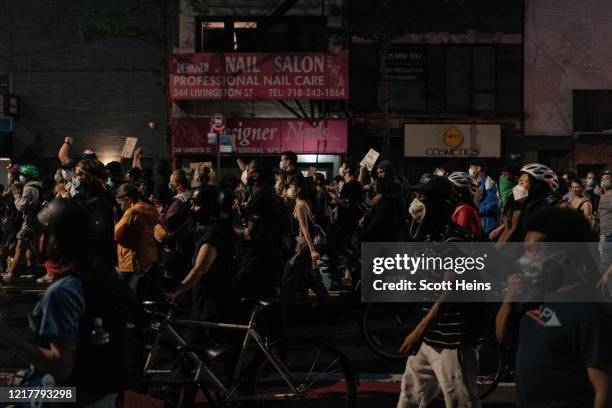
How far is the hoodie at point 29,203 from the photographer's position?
12.9m

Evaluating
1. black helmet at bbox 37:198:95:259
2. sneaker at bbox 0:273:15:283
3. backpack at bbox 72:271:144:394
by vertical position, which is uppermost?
black helmet at bbox 37:198:95:259

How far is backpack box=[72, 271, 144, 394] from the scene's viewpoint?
2752 millimetres

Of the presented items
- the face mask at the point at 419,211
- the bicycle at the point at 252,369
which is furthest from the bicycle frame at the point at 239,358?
the face mask at the point at 419,211

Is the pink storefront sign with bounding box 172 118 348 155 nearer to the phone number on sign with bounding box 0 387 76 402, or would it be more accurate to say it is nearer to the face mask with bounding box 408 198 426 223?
the face mask with bounding box 408 198 426 223

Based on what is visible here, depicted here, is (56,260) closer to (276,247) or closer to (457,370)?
(457,370)

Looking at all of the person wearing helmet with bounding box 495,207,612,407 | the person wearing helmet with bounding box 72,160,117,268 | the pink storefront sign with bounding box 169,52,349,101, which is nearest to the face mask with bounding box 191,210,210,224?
the person wearing helmet with bounding box 72,160,117,268

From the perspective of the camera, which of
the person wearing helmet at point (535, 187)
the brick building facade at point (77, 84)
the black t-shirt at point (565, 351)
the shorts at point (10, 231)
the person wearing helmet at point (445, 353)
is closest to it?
the black t-shirt at point (565, 351)

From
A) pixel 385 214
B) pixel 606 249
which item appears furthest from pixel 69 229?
pixel 606 249

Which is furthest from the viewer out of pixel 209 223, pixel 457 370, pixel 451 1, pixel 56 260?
pixel 451 1

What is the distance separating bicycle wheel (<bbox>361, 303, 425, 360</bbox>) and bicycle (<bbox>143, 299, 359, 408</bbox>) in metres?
2.33

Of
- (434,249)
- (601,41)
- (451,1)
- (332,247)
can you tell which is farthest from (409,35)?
(434,249)

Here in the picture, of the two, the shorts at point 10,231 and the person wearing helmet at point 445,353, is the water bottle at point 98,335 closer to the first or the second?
the person wearing helmet at point 445,353

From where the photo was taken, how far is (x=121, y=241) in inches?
279

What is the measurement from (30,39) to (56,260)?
2558cm
